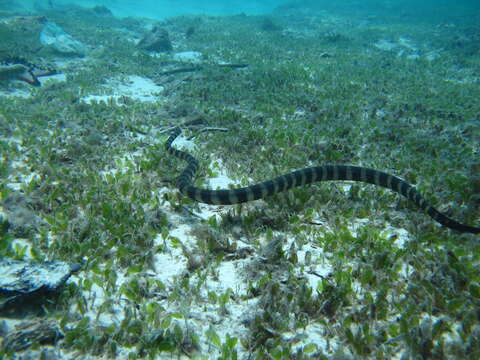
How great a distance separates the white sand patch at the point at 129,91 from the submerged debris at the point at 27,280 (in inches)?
305

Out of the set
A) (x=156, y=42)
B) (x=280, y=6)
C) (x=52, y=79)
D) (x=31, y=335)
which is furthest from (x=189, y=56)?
(x=280, y=6)

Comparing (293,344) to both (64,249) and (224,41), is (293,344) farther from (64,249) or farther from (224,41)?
(224,41)

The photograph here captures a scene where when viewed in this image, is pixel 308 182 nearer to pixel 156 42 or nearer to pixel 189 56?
pixel 189 56

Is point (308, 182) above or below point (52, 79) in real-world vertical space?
below

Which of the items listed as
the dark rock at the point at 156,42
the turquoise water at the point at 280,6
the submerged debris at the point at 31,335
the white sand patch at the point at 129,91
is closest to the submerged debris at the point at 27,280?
the submerged debris at the point at 31,335

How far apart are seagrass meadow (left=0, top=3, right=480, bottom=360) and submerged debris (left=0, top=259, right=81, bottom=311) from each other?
144 millimetres

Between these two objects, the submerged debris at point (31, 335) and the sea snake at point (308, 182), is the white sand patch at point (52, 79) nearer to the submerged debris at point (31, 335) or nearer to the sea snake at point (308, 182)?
the sea snake at point (308, 182)

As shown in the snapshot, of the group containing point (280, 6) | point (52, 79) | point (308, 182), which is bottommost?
point (308, 182)

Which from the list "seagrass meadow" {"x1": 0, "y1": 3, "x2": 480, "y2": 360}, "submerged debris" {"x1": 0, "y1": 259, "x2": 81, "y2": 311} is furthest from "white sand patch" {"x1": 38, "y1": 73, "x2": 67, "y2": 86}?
"submerged debris" {"x1": 0, "y1": 259, "x2": 81, "y2": 311}

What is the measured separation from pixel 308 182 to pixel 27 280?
3.92 metres

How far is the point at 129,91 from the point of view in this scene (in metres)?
11.4

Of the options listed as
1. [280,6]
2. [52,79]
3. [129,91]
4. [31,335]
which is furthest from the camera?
[280,6]

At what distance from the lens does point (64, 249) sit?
3.46 meters

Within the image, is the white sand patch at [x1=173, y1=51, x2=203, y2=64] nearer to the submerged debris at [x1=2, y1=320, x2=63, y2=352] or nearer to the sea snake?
the sea snake
